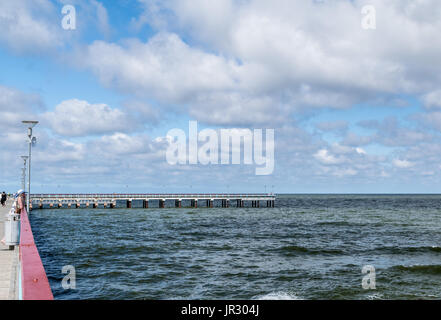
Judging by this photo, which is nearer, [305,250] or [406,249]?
[305,250]

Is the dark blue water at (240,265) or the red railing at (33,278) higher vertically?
the red railing at (33,278)

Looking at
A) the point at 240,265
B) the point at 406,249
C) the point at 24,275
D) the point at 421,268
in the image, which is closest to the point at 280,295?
the point at 240,265

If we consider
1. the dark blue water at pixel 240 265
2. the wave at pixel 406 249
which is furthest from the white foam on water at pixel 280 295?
the wave at pixel 406 249

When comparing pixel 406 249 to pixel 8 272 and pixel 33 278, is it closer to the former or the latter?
pixel 8 272

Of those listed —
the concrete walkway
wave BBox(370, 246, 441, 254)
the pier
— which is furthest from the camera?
wave BBox(370, 246, 441, 254)

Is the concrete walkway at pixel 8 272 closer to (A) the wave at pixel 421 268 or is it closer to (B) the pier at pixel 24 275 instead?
(B) the pier at pixel 24 275

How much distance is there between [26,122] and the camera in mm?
26281

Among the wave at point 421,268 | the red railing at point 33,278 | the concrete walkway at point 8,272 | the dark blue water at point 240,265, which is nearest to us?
the red railing at point 33,278

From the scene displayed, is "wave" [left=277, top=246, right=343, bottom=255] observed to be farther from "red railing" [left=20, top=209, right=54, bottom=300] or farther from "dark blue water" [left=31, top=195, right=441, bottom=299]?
"red railing" [left=20, top=209, right=54, bottom=300]

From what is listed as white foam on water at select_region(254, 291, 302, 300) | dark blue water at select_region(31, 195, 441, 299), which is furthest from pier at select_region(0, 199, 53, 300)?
white foam on water at select_region(254, 291, 302, 300)

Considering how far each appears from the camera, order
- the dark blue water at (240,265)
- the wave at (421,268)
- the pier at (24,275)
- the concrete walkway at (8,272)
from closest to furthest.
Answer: the pier at (24,275) < the concrete walkway at (8,272) < the dark blue water at (240,265) < the wave at (421,268)

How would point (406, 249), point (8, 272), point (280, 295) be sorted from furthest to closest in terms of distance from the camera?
point (406, 249)
point (280, 295)
point (8, 272)

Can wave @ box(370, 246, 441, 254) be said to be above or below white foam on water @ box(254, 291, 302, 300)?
below
